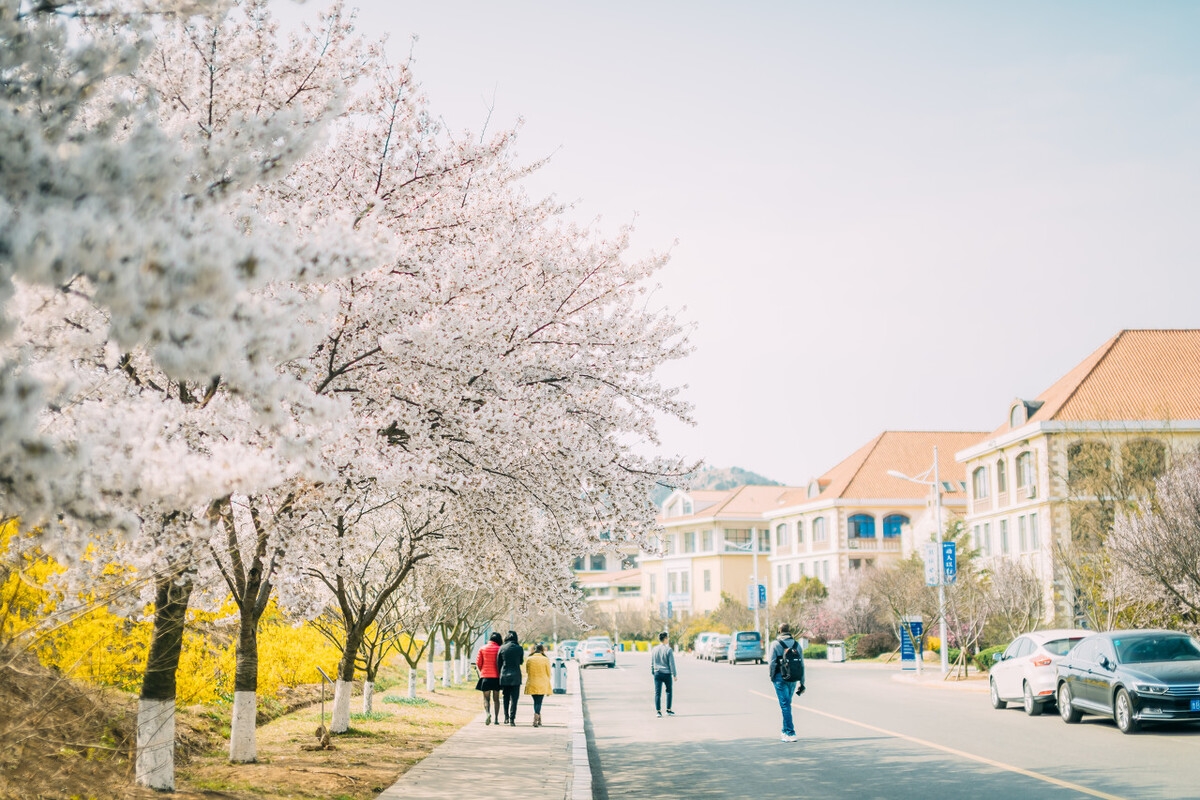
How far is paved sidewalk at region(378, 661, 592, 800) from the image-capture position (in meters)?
11.1

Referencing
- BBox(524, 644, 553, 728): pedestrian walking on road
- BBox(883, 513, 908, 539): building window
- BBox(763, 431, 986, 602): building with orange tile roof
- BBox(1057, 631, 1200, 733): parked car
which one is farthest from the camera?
BBox(883, 513, 908, 539): building window

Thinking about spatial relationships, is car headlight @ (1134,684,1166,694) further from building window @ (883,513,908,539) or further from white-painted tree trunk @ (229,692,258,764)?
building window @ (883,513,908,539)

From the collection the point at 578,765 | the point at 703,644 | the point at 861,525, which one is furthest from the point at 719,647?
the point at 578,765

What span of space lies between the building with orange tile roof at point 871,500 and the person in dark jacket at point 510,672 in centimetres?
5742

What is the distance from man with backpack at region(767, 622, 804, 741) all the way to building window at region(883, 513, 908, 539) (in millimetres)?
64097

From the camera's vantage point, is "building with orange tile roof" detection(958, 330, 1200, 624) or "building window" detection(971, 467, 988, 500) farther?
"building window" detection(971, 467, 988, 500)

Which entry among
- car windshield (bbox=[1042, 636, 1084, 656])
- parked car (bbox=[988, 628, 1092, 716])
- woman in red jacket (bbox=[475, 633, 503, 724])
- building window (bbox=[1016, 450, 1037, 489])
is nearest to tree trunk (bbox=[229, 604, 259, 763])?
woman in red jacket (bbox=[475, 633, 503, 724])

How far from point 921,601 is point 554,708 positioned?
2396 centimetres

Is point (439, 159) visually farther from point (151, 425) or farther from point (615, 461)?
point (151, 425)

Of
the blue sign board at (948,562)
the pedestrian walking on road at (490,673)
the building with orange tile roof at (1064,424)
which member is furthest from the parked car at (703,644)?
the pedestrian walking on road at (490,673)

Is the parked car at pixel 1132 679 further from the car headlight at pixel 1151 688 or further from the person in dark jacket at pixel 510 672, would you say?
the person in dark jacket at pixel 510 672

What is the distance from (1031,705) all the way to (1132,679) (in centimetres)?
426

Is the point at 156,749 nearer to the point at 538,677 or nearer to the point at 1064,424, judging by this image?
the point at 538,677

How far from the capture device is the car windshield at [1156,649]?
1759 cm
